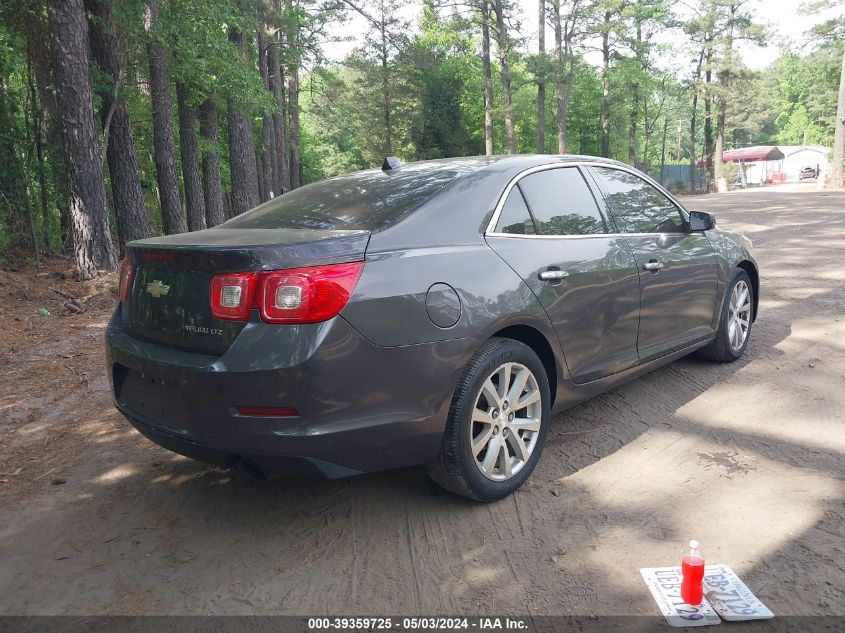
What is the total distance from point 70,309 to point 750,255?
7825 millimetres

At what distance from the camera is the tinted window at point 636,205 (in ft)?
14.0

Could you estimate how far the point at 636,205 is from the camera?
4.46 metres

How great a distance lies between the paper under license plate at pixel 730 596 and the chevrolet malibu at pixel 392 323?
1.01 m

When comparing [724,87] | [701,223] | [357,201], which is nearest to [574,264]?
[357,201]

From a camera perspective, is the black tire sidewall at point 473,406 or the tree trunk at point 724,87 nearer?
the black tire sidewall at point 473,406

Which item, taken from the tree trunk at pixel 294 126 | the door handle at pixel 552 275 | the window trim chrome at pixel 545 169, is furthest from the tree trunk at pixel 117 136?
the tree trunk at pixel 294 126

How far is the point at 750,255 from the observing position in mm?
5590

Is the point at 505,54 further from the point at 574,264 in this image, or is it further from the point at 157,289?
the point at 157,289

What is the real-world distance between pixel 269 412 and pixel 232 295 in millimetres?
507

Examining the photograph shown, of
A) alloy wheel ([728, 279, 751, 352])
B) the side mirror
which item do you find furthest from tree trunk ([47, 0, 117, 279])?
alloy wheel ([728, 279, 751, 352])

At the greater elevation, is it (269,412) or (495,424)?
(269,412)

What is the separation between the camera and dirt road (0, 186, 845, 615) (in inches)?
101

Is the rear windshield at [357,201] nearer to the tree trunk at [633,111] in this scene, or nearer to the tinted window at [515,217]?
the tinted window at [515,217]

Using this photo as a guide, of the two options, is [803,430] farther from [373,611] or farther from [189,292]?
[189,292]
